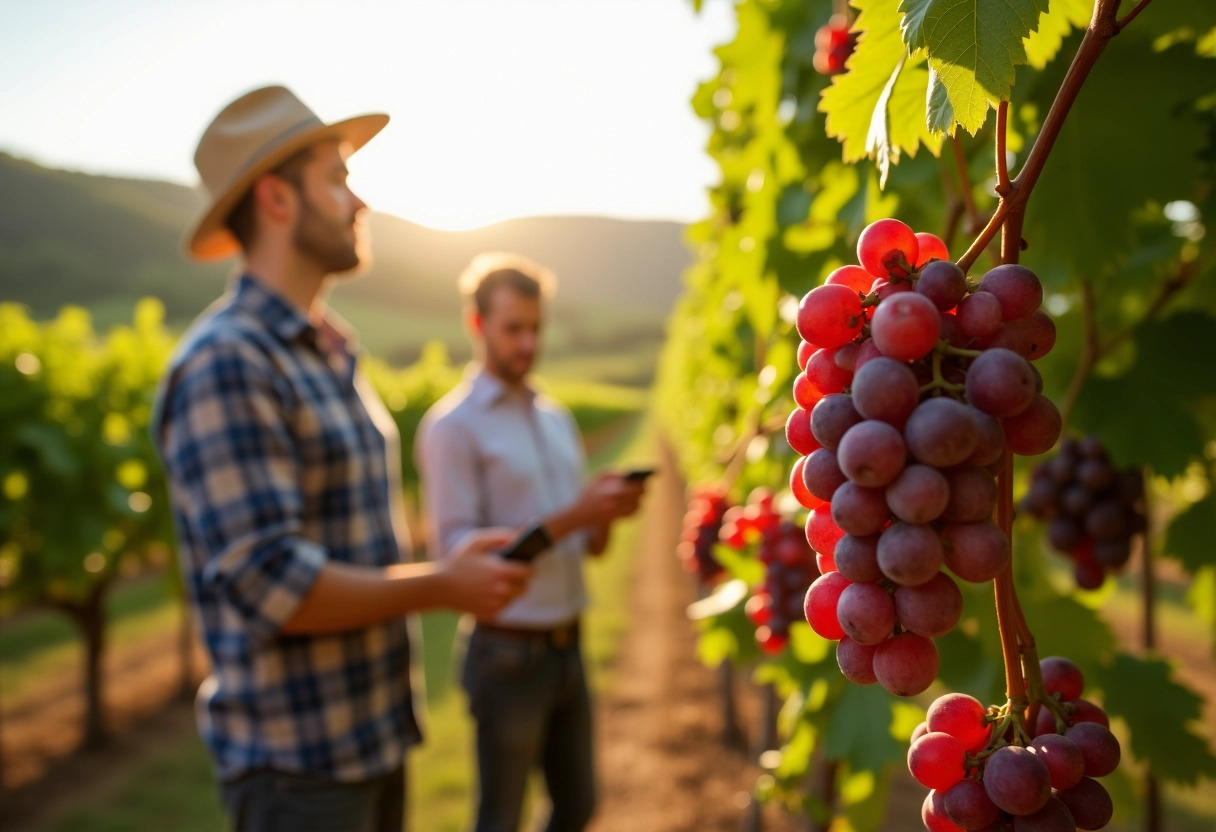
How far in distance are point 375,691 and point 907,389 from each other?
218cm

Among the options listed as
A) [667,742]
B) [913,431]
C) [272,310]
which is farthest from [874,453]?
[667,742]

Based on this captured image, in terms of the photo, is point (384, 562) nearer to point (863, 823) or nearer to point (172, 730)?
point (863, 823)

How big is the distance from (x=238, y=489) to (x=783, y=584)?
Answer: 1359 millimetres

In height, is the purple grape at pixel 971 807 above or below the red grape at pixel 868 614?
below

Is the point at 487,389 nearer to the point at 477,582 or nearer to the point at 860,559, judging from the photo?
the point at 477,582

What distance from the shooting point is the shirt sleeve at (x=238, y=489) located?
6.57 feet

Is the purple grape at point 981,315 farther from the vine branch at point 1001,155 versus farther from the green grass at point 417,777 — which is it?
→ the green grass at point 417,777

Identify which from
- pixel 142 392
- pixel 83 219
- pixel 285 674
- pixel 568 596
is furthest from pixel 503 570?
pixel 83 219

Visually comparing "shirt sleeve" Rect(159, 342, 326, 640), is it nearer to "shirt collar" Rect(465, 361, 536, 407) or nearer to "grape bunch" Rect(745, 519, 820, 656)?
"grape bunch" Rect(745, 519, 820, 656)

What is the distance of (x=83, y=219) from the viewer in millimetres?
57656

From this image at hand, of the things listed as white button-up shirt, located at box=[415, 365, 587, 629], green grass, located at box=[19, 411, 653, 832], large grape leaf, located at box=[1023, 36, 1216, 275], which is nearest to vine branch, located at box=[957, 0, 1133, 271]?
large grape leaf, located at box=[1023, 36, 1216, 275]

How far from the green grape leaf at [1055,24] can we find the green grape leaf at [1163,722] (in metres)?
1.16

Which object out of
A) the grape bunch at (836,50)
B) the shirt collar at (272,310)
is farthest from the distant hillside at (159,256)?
the grape bunch at (836,50)

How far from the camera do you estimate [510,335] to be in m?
3.48
